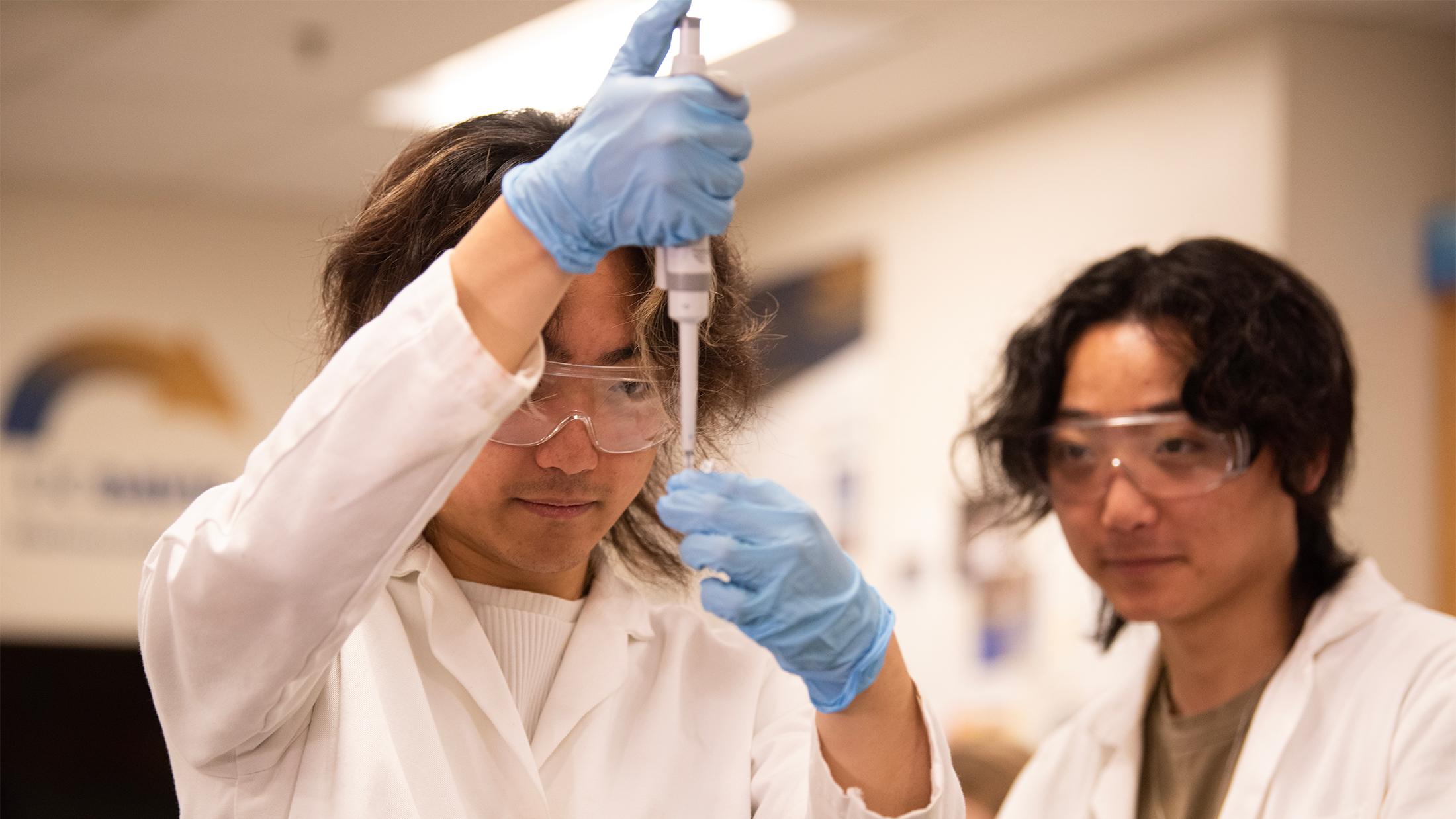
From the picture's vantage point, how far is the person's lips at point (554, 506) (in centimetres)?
140

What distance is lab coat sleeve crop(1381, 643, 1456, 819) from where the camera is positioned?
1.78 m

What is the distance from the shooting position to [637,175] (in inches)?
43.6

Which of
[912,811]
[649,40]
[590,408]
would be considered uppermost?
[649,40]

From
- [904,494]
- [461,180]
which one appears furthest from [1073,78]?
[461,180]

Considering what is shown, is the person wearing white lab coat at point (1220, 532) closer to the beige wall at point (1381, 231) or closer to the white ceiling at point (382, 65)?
the beige wall at point (1381, 231)

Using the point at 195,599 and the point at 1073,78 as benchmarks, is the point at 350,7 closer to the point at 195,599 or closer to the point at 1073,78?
the point at 1073,78

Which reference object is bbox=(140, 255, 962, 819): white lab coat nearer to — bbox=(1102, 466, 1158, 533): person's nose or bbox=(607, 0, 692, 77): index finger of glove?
bbox=(607, 0, 692, 77): index finger of glove

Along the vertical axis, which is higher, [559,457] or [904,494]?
[559,457]

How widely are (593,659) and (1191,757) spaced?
1056 millimetres

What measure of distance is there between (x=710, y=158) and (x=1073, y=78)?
3.22 meters

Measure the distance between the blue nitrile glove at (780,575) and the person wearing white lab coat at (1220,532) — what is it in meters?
0.88

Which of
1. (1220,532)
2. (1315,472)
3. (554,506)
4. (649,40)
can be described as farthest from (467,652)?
(1315,472)

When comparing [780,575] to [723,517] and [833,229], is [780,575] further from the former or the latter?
[833,229]

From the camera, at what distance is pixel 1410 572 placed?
352 cm
